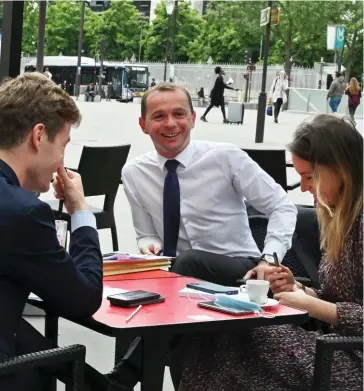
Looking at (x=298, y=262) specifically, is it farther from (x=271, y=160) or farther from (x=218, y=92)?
(x=218, y=92)

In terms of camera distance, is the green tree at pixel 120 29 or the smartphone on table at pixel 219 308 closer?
the smartphone on table at pixel 219 308

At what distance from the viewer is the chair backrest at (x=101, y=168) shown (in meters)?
6.17

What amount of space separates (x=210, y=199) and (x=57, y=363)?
6.13 ft

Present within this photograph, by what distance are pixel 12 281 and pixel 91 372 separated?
1.61 feet

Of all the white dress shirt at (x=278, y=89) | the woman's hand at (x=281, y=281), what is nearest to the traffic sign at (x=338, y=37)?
the white dress shirt at (x=278, y=89)

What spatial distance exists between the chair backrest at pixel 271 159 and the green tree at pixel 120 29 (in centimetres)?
6765

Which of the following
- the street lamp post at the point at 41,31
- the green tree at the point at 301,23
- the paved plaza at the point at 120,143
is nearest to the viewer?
the paved plaza at the point at 120,143

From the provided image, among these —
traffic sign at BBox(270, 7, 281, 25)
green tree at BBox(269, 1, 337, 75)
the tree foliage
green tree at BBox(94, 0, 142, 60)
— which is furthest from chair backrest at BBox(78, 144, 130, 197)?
green tree at BBox(94, 0, 142, 60)

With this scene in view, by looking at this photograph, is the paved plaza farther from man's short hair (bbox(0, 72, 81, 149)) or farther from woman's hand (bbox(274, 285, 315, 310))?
man's short hair (bbox(0, 72, 81, 149))

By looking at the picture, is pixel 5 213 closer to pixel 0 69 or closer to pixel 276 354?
pixel 276 354

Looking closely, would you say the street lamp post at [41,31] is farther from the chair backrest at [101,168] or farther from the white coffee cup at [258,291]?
the white coffee cup at [258,291]

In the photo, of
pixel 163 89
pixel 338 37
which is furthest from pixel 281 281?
pixel 338 37

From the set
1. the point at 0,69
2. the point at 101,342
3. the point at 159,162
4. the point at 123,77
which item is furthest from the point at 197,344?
the point at 123,77

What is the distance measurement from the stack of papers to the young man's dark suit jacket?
68 cm
